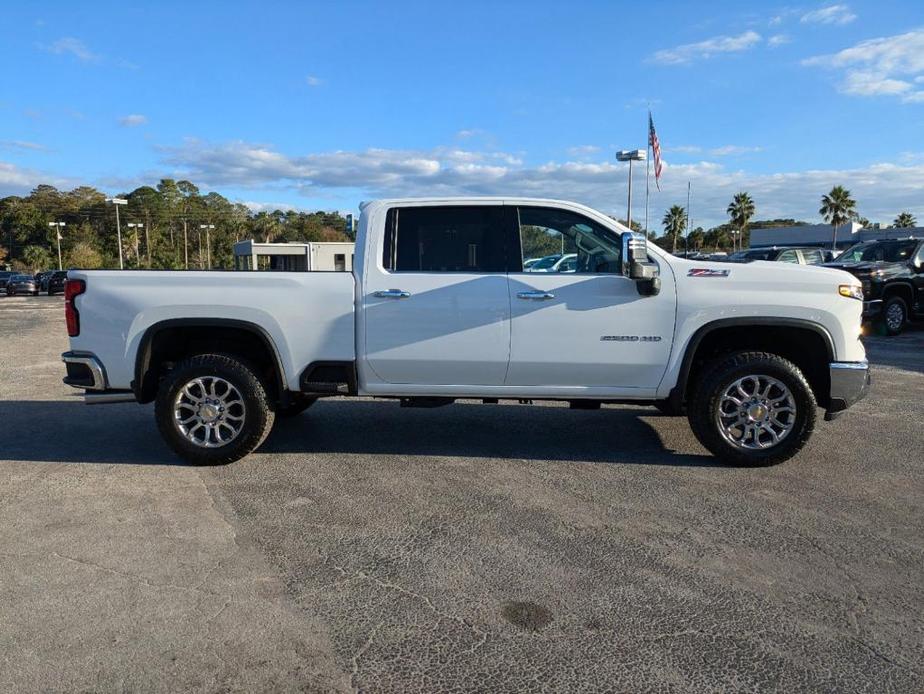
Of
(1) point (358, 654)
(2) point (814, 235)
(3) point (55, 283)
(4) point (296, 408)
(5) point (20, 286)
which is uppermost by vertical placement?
(2) point (814, 235)

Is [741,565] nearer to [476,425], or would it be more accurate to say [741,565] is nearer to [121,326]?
[476,425]

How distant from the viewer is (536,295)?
16.9 ft

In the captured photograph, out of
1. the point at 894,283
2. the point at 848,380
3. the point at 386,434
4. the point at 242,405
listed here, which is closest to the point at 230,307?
the point at 242,405

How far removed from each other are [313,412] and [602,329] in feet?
11.5

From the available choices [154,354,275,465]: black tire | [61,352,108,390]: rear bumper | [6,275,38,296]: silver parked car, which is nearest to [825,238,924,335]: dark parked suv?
[154,354,275,465]: black tire

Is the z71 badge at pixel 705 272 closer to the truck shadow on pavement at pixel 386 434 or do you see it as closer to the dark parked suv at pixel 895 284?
the truck shadow on pavement at pixel 386 434

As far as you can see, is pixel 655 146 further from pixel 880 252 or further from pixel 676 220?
pixel 676 220

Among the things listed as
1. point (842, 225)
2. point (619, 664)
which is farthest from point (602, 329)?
point (842, 225)

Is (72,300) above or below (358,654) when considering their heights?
above

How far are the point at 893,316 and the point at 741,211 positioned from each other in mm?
76126

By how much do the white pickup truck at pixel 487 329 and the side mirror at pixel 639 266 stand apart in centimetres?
3

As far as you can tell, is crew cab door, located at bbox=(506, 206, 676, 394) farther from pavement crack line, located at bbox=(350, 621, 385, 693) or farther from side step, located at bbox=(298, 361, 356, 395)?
pavement crack line, located at bbox=(350, 621, 385, 693)

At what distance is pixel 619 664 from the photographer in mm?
2771

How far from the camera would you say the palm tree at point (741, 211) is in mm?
84375
